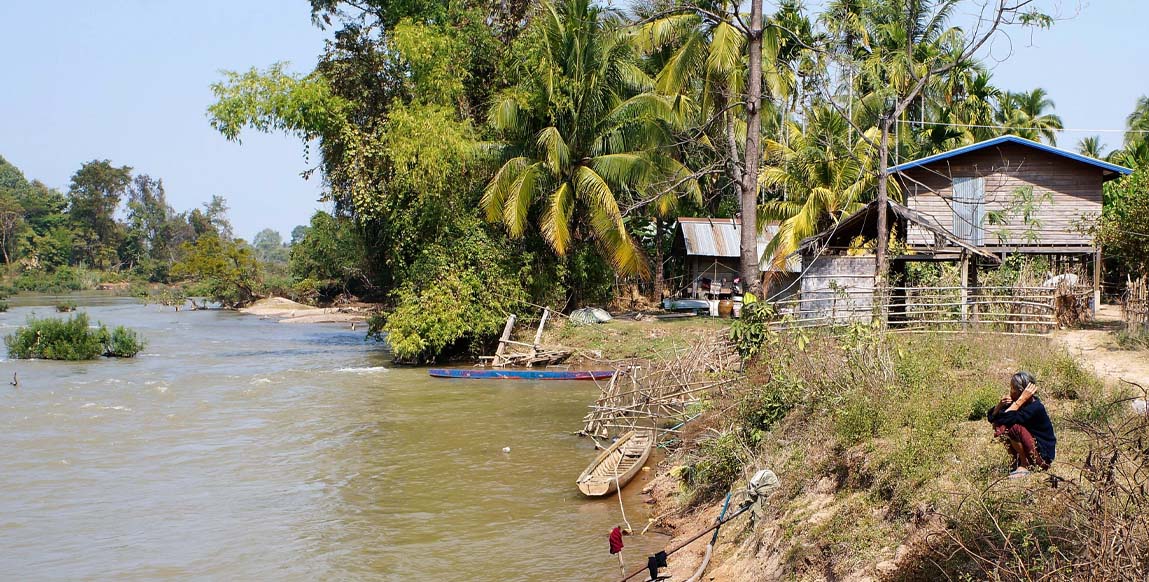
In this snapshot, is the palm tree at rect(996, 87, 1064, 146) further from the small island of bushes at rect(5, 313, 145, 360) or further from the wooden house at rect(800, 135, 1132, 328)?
the small island of bushes at rect(5, 313, 145, 360)

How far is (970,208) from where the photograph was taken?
2359cm

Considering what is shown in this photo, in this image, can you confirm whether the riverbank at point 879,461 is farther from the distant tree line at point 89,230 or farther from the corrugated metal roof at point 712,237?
the distant tree line at point 89,230

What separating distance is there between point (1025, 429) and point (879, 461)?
4.42 ft

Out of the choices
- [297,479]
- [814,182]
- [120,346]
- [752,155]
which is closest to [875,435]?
[752,155]

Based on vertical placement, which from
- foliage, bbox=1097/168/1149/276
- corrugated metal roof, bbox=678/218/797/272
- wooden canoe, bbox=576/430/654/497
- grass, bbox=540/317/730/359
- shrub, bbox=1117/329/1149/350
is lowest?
wooden canoe, bbox=576/430/654/497

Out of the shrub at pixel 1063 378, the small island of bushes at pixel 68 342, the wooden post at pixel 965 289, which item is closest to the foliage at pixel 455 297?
the small island of bushes at pixel 68 342

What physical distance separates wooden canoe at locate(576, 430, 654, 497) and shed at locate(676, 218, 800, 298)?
19499 mm

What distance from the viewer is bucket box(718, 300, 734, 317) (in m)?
28.0

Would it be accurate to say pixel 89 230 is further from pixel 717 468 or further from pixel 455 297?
pixel 717 468

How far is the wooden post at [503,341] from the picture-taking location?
2436 cm

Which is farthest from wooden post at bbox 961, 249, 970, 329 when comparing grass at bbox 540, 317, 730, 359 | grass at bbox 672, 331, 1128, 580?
grass at bbox 540, 317, 730, 359

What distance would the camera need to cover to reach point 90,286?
7781 centimetres

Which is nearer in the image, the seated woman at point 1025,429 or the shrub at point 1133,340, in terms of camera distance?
the seated woman at point 1025,429

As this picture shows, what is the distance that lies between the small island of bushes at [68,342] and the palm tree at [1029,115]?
33.1 m
